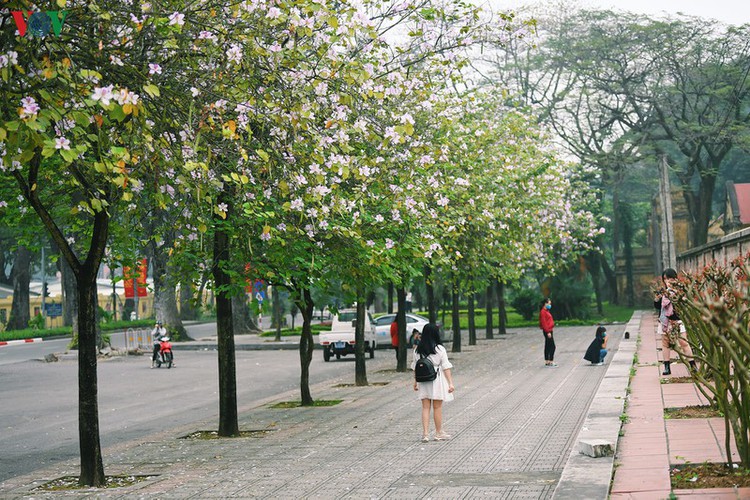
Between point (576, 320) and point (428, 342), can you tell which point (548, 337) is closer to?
point (428, 342)

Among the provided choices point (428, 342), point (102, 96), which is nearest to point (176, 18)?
point (102, 96)

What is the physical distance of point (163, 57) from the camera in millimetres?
11062

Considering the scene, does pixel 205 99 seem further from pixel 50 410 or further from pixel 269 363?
pixel 269 363

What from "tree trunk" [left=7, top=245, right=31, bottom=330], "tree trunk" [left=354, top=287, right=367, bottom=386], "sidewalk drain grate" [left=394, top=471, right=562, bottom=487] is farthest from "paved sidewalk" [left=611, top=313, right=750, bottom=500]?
"tree trunk" [left=7, top=245, right=31, bottom=330]

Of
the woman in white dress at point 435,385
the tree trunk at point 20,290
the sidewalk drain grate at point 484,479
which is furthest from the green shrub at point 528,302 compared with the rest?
the sidewalk drain grate at point 484,479

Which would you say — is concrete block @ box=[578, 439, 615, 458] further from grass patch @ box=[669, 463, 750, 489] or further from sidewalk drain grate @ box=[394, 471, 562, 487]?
grass patch @ box=[669, 463, 750, 489]

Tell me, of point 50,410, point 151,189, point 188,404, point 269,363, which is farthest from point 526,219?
point 151,189

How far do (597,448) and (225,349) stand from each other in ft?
23.6

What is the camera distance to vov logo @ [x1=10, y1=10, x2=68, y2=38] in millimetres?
8117

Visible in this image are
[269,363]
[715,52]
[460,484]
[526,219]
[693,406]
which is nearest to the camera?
[460,484]

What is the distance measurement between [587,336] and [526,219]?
1502cm

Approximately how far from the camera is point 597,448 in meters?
9.55

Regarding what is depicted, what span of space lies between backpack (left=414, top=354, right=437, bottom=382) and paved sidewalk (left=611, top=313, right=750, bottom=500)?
8.07ft

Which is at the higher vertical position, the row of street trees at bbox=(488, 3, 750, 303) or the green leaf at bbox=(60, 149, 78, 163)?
the row of street trees at bbox=(488, 3, 750, 303)
